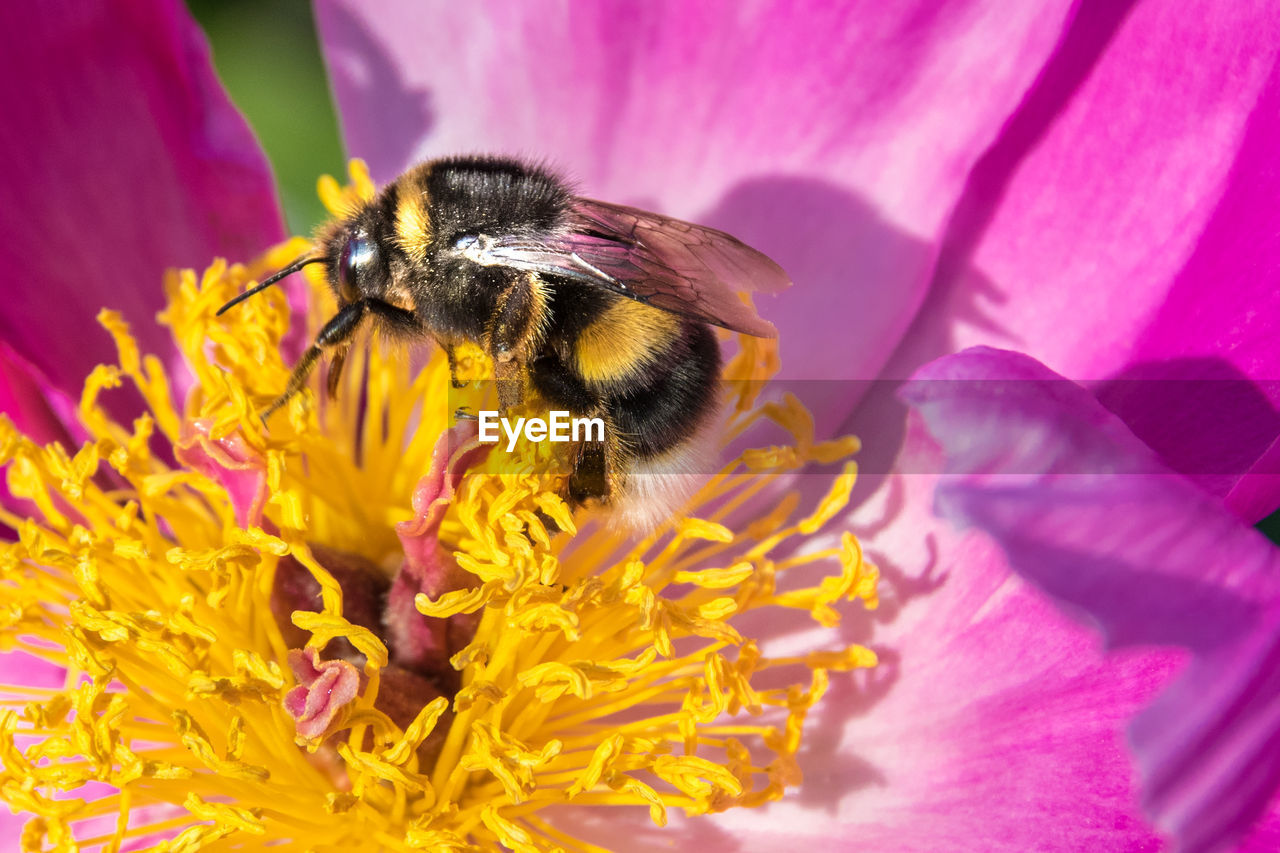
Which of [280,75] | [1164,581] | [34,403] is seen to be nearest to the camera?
[1164,581]

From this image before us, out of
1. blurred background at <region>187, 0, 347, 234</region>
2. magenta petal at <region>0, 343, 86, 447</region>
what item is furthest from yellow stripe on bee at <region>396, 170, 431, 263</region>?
blurred background at <region>187, 0, 347, 234</region>

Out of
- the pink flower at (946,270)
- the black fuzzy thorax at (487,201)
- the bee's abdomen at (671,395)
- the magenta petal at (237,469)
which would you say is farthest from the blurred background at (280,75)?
the bee's abdomen at (671,395)

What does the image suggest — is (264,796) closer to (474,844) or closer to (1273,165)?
(474,844)

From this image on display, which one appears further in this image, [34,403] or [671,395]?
[34,403]

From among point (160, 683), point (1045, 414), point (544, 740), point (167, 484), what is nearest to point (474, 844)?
point (544, 740)

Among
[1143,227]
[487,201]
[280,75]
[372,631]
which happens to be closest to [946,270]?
[1143,227]

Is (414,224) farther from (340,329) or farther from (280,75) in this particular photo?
(280,75)
